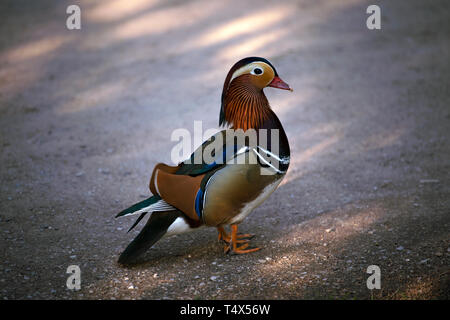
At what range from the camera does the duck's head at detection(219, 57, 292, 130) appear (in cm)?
314

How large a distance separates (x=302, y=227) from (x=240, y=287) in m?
0.95

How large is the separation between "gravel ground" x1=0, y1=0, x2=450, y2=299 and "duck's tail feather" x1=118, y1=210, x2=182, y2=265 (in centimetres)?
16

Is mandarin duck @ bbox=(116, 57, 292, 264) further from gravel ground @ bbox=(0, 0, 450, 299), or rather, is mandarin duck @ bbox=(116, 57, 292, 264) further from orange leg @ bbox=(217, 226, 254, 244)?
gravel ground @ bbox=(0, 0, 450, 299)

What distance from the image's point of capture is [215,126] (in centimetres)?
559

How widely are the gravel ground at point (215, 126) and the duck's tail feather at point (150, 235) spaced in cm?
16

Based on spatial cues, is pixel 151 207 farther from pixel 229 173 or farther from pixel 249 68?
pixel 249 68

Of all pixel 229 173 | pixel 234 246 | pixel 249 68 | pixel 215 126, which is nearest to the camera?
pixel 229 173

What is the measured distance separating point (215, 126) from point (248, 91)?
245 cm

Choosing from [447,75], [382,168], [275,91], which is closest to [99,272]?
[382,168]

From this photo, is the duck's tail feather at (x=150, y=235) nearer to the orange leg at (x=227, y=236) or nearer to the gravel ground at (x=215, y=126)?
the gravel ground at (x=215, y=126)

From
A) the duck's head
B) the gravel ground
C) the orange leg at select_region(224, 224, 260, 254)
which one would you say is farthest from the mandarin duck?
the gravel ground

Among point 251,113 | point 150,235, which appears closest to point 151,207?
point 150,235

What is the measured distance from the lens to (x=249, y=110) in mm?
3146

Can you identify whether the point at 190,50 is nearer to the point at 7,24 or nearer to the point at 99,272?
the point at 7,24
